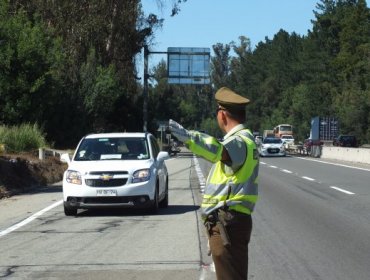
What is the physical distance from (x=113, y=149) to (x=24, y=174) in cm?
809

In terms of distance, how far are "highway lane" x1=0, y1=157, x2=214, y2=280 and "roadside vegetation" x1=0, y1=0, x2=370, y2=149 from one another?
1903 cm

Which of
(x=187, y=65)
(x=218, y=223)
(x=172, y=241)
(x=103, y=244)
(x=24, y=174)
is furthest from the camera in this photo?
(x=187, y=65)

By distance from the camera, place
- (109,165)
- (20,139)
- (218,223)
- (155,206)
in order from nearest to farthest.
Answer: (218,223), (109,165), (155,206), (20,139)

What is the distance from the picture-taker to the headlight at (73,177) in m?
13.3

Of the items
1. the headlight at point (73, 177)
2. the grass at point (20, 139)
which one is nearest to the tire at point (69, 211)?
the headlight at point (73, 177)

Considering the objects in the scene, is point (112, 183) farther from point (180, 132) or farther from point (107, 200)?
point (180, 132)

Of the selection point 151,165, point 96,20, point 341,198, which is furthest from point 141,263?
point 96,20

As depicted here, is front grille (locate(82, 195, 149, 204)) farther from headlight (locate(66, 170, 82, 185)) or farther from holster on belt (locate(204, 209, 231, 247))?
holster on belt (locate(204, 209, 231, 247))

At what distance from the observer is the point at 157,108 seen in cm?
9338

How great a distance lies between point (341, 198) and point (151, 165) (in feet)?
19.8

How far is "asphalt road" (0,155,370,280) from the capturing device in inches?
324

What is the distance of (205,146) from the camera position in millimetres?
4074

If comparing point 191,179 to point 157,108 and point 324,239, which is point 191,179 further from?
point 157,108

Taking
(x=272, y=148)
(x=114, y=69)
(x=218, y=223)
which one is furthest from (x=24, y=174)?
(x=272, y=148)
